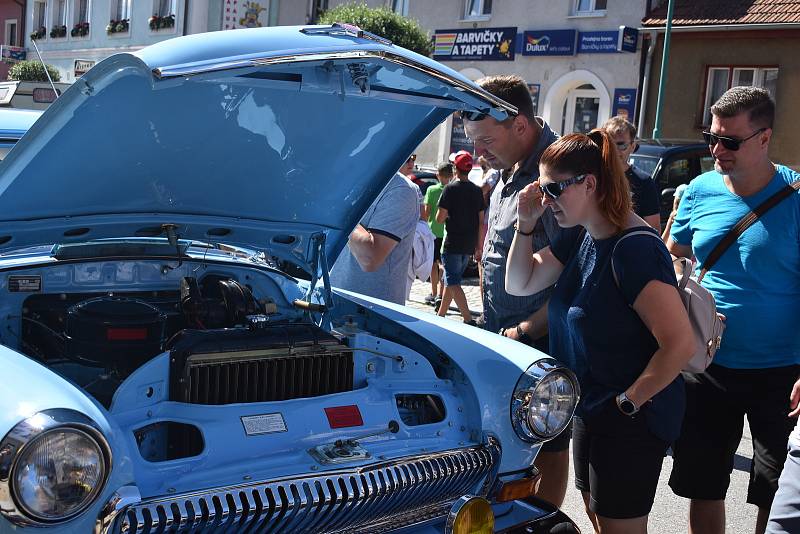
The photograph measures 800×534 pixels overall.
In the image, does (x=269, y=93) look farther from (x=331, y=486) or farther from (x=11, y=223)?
(x=331, y=486)

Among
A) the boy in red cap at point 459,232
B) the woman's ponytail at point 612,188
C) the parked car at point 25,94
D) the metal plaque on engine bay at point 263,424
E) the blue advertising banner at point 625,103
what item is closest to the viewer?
the metal plaque on engine bay at point 263,424

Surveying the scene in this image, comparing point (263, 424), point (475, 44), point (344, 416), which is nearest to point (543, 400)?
point (344, 416)

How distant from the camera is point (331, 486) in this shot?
229 centimetres

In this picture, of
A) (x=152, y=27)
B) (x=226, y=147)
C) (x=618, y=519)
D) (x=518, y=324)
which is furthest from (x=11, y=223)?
(x=152, y=27)

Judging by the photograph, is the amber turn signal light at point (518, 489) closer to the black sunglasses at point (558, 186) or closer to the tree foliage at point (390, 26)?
the black sunglasses at point (558, 186)

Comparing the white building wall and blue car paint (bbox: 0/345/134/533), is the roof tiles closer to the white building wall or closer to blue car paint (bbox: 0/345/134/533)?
the white building wall

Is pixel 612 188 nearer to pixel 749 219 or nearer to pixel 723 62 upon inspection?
pixel 749 219

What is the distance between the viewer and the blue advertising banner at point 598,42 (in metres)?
19.5

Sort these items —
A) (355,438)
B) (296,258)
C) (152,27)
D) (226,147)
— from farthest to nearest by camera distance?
1. (152,27)
2. (296,258)
3. (226,147)
4. (355,438)

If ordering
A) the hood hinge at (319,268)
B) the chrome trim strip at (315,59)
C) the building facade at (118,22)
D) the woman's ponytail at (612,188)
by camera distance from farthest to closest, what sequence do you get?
the building facade at (118,22)
the hood hinge at (319,268)
the woman's ponytail at (612,188)
the chrome trim strip at (315,59)

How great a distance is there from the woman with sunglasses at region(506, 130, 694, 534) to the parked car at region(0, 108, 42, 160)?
2.15m

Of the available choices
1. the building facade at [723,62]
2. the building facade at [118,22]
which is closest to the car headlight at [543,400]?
the building facade at [723,62]

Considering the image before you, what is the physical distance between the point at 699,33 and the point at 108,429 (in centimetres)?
1893

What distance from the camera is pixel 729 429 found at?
134 inches
